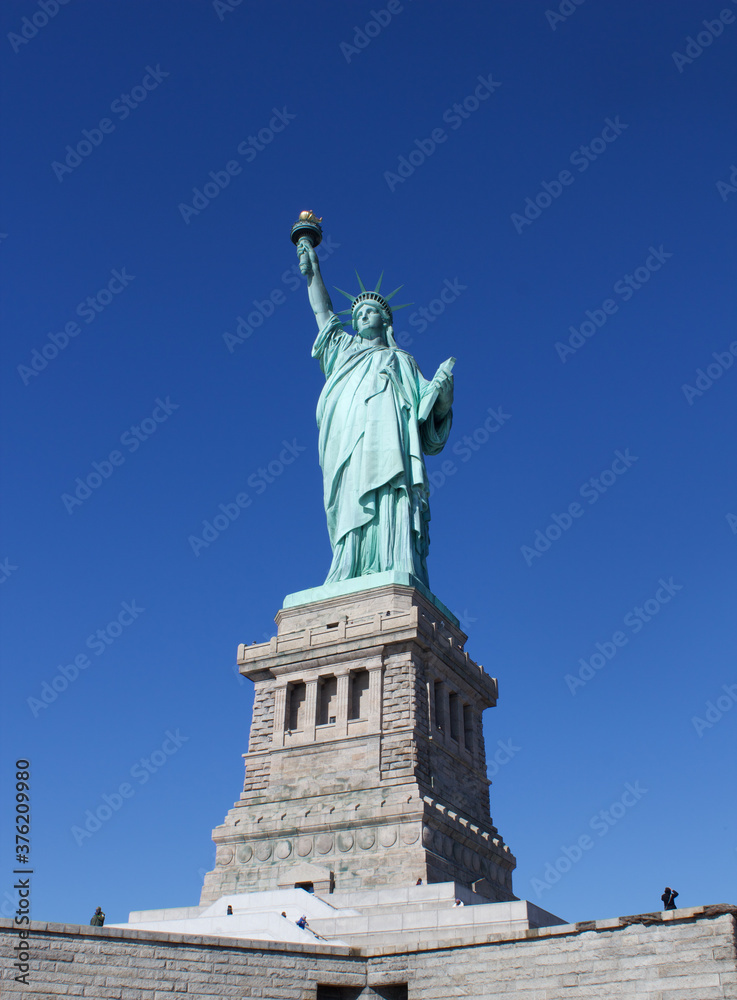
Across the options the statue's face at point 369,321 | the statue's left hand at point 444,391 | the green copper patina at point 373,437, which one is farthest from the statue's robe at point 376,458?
the statue's face at point 369,321

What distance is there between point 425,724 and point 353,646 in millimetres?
2853

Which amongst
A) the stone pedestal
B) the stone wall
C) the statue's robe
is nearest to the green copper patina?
the statue's robe

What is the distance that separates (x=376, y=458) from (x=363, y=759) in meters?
9.53

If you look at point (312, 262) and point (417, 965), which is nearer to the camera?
point (417, 965)

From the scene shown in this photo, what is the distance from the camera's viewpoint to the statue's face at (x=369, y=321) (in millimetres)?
33281

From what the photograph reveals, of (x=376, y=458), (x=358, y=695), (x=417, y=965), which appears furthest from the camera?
(x=376, y=458)

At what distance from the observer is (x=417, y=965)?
15.6 meters

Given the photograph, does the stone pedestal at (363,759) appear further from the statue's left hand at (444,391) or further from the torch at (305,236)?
the torch at (305,236)

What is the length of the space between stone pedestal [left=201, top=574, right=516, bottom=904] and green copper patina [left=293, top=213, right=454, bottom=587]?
1.98 m

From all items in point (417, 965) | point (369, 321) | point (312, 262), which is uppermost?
point (312, 262)

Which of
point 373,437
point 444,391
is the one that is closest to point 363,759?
point 373,437

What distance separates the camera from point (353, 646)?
25766mm

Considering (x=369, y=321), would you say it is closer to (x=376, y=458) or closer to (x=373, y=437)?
(x=373, y=437)

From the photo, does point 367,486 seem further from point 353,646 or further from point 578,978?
point 578,978
